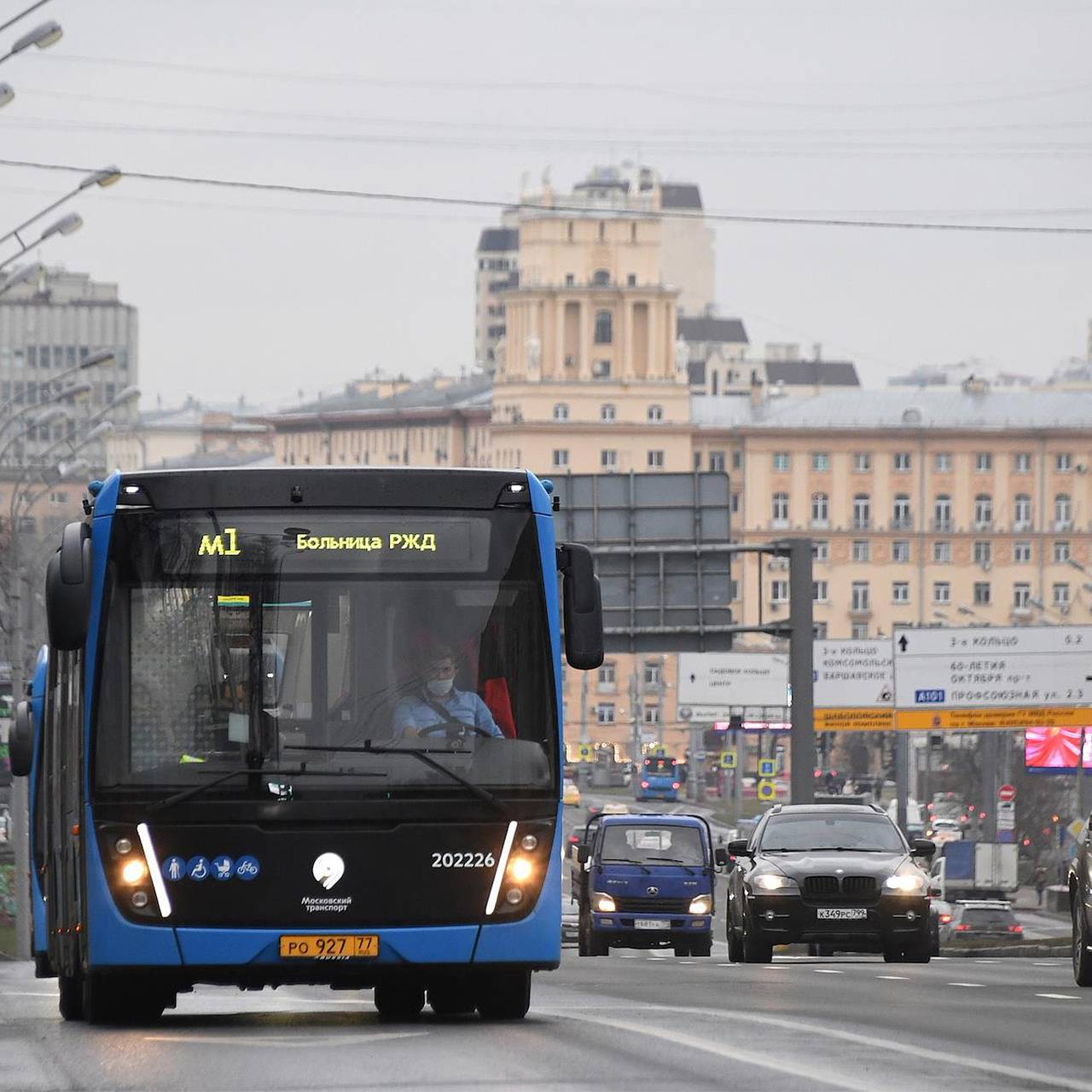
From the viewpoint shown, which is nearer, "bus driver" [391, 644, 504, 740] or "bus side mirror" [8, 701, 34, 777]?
"bus driver" [391, 644, 504, 740]

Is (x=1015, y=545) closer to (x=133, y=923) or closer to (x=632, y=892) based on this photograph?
(x=632, y=892)

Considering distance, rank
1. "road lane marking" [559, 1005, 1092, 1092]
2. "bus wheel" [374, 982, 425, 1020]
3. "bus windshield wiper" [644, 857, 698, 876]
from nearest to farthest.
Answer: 1. "road lane marking" [559, 1005, 1092, 1092]
2. "bus wheel" [374, 982, 425, 1020]
3. "bus windshield wiper" [644, 857, 698, 876]

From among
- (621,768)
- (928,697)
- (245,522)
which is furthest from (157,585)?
(621,768)

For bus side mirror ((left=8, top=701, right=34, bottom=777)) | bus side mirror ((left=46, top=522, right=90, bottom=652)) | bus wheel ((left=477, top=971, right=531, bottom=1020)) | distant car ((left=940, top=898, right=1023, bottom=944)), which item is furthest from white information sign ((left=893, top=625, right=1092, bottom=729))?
bus side mirror ((left=46, top=522, right=90, bottom=652))

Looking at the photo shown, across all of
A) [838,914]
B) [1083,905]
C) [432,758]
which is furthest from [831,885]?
[432,758]

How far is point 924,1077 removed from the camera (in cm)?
1194

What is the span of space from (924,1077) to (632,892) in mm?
25810

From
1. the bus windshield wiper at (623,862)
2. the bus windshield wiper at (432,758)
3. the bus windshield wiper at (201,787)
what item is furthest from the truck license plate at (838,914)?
the bus windshield wiper at (201,787)

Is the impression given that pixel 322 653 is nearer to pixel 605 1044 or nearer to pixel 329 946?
pixel 329 946

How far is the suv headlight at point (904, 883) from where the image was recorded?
89.5ft

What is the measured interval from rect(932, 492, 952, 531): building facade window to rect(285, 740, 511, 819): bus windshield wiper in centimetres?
16968

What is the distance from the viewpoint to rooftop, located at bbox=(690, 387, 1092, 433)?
598ft

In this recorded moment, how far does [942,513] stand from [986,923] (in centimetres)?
12040

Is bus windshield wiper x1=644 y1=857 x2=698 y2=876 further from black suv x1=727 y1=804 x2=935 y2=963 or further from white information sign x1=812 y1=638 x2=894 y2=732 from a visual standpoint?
white information sign x1=812 y1=638 x2=894 y2=732
